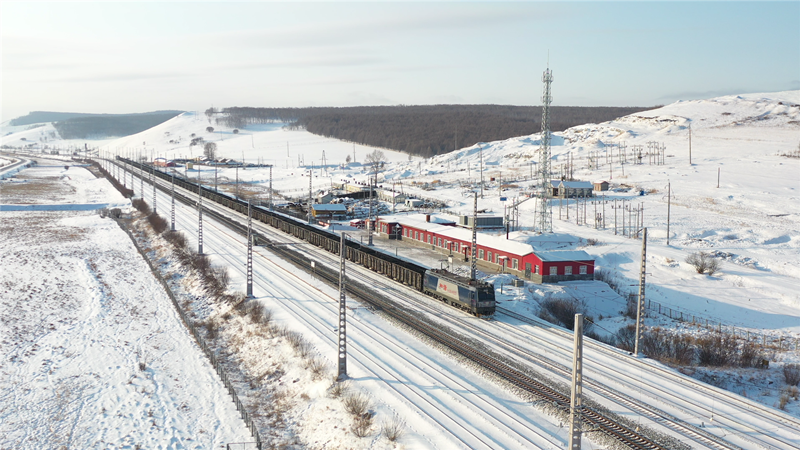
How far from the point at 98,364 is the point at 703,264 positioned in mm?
49265

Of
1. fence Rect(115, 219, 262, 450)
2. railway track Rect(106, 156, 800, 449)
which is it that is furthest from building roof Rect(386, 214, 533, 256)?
fence Rect(115, 219, 262, 450)

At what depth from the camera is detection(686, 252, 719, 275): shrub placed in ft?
174

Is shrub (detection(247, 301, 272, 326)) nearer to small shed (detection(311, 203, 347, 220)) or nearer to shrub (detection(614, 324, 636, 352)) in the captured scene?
shrub (detection(614, 324, 636, 352))

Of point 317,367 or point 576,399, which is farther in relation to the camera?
point 317,367

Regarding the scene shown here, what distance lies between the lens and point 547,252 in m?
50.9

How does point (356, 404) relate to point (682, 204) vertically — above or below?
below

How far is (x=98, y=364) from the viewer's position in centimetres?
3312

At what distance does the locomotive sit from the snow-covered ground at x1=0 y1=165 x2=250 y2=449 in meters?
15.7

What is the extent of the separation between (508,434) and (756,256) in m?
49.4

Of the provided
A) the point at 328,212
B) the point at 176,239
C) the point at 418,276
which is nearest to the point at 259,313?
the point at 418,276

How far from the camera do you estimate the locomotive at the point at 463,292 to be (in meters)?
36.7

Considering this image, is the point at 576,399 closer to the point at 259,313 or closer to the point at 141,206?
the point at 259,313

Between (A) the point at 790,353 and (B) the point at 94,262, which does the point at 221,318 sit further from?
(A) the point at 790,353

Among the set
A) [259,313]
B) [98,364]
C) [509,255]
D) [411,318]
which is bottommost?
[98,364]
